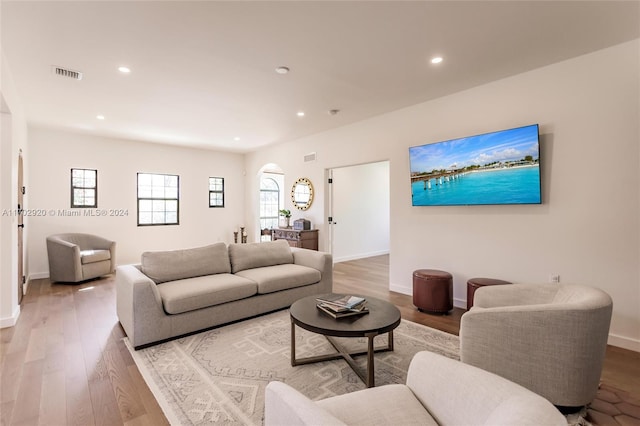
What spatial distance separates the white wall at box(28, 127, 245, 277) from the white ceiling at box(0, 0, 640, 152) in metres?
1.70

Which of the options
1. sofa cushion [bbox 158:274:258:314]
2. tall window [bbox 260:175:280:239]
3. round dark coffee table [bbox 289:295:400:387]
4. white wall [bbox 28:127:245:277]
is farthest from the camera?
tall window [bbox 260:175:280:239]

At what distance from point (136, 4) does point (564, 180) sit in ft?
12.9

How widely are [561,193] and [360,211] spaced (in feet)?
15.2

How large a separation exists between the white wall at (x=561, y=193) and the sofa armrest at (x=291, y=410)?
317 centimetres

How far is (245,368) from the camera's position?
2.39m

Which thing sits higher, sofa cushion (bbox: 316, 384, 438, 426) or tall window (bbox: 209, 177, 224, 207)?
tall window (bbox: 209, 177, 224, 207)

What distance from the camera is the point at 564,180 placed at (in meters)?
3.05

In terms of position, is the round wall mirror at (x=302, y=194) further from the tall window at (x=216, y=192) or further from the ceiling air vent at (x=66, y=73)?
the ceiling air vent at (x=66, y=73)

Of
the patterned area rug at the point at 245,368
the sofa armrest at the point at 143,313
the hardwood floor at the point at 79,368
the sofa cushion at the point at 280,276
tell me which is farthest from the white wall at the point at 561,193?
the sofa armrest at the point at 143,313

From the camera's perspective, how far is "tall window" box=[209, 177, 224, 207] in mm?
7715

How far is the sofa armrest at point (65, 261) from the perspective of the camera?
4902 millimetres

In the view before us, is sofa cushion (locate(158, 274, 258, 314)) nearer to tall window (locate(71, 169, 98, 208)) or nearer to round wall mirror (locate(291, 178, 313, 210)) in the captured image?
round wall mirror (locate(291, 178, 313, 210))

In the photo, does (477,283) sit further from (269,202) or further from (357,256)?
(269,202)

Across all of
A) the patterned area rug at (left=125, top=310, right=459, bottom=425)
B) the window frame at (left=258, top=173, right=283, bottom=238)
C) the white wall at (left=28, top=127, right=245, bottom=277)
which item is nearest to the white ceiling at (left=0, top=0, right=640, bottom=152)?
the white wall at (left=28, top=127, right=245, bottom=277)
